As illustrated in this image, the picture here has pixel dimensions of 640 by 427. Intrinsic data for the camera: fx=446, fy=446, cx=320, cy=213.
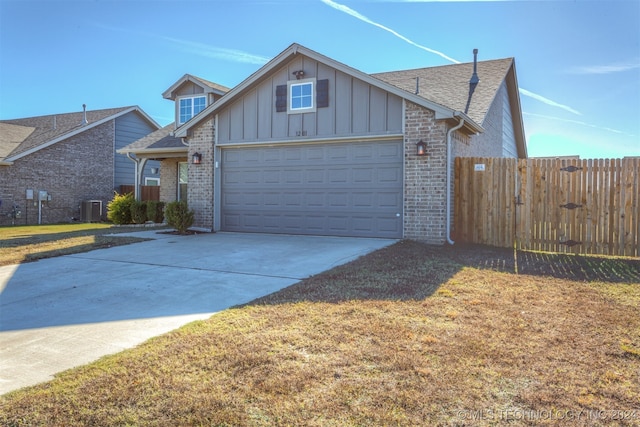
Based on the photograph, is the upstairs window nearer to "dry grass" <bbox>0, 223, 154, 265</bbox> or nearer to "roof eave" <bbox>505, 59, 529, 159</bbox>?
"dry grass" <bbox>0, 223, 154, 265</bbox>

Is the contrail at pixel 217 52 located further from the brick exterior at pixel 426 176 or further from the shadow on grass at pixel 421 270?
the shadow on grass at pixel 421 270

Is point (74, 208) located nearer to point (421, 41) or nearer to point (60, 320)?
point (421, 41)

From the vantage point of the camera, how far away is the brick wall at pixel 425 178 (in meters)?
9.68

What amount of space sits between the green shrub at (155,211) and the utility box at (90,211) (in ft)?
18.6

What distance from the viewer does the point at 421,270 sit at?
6980 millimetres

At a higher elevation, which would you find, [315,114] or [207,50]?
[207,50]

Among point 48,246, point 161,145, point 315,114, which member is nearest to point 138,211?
point 161,145

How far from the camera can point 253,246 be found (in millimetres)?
9445

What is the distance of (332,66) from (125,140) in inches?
624

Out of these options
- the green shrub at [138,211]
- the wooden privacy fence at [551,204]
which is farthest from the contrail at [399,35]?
the green shrub at [138,211]

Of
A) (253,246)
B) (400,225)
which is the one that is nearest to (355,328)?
(253,246)

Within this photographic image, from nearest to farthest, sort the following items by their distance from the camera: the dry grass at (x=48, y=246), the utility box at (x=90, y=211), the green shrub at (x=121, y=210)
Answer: the dry grass at (x=48, y=246)
the green shrub at (x=121, y=210)
the utility box at (x=90, y=211)

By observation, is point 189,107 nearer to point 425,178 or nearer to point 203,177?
point 203,177

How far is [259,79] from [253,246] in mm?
4669
